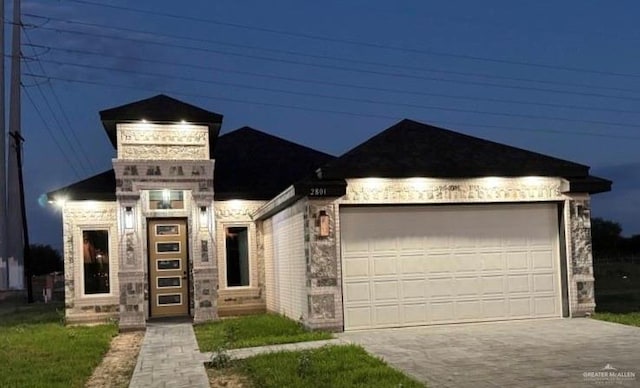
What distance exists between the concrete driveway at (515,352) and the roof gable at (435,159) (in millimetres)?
2901

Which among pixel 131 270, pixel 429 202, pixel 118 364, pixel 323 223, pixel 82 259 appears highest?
pixel 429 202

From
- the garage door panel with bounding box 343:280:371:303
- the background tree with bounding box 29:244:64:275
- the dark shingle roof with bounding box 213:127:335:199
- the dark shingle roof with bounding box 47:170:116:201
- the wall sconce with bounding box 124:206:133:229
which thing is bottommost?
the background tree with bounding box 29:244:64:275

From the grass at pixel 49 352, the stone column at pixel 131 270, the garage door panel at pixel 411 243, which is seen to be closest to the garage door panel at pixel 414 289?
the garage door panel at pixel 411 243

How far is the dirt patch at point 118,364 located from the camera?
335 inches

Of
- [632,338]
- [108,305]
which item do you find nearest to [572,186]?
[632,338]

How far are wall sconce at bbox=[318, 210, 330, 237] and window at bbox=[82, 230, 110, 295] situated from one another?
6.92 m

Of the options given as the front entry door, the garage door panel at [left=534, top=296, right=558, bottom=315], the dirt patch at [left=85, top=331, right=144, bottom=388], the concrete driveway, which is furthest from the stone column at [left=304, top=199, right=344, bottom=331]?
the front entry door

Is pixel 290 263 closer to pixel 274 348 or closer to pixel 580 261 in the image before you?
pixel 274 348

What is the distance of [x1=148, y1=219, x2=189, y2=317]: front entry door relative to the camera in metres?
16.6

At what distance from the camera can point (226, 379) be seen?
27.0 ft

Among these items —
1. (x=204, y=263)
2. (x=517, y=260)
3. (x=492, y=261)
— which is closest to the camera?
(x=492, y=261)

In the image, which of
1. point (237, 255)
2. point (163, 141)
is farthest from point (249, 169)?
point (163, 141)

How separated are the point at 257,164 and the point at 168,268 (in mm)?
4297

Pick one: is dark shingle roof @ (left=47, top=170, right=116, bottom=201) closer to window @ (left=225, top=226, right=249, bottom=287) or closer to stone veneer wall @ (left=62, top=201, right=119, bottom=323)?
stone veneer wall @ (left=62, top=201, right=119, bottom=323)
